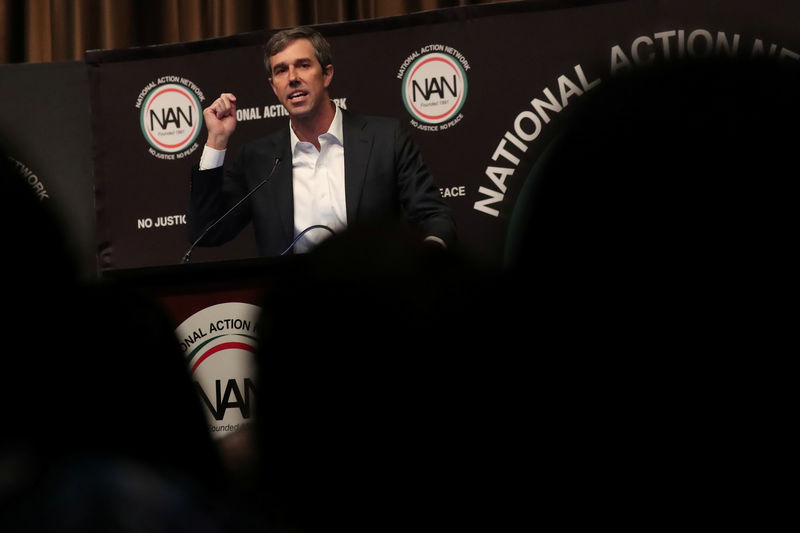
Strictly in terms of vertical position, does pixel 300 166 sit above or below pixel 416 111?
below

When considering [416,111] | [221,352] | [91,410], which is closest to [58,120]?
[416,111]

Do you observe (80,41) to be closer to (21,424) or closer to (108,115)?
(108,115)

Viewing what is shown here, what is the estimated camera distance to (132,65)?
2615mm

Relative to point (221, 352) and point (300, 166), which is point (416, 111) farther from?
point (221, 352)

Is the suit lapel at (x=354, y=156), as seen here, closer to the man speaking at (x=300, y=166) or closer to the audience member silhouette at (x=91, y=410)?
the man speaking at (x=300, y=166)

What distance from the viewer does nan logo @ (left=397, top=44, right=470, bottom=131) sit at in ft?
7.84

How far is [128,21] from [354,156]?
1.39m

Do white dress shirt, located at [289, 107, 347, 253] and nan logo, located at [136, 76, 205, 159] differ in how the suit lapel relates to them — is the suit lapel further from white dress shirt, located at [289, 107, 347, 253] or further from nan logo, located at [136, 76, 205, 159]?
nan logo, located at [136, 76, 205, 159]

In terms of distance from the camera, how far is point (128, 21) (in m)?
3.36

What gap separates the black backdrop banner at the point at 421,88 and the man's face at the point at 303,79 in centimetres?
4

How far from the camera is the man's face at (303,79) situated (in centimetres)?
250

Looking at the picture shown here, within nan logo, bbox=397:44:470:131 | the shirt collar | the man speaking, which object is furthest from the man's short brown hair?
nan logo, bbox=397:44:470:131

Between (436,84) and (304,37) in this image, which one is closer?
(436,84)

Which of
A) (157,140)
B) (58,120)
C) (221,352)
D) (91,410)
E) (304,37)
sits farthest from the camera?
(58,120)
